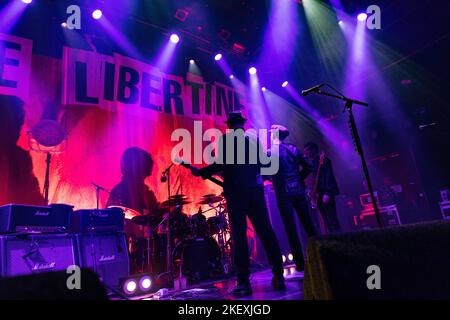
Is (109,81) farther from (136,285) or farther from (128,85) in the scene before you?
(136,285)

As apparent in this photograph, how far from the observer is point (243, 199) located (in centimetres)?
323

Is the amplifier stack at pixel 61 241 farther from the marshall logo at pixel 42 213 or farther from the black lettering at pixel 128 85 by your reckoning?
the black lettering at pixel 128 85

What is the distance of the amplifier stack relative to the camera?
394cm

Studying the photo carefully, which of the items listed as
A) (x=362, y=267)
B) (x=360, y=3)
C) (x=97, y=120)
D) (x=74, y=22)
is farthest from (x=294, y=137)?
(x=362, y=267)

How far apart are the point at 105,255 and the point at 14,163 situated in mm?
2488

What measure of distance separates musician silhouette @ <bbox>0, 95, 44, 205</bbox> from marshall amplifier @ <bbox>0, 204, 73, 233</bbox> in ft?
4.72

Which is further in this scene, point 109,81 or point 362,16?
point 362,16

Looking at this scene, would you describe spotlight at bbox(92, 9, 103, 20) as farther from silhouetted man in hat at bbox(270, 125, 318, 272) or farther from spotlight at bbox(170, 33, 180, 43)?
silhouetted man in hat at bbox(270, 125, 318, 272)

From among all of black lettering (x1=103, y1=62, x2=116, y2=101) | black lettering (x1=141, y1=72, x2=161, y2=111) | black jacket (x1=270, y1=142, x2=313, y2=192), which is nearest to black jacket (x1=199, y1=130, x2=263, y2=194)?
black jacket (x1=270, y1=142, x2=313, y2=192)

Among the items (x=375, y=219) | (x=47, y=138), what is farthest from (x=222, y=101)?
(x=375, y=219)

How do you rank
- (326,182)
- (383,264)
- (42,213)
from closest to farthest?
(383,264)
(42,213)
(326,182)

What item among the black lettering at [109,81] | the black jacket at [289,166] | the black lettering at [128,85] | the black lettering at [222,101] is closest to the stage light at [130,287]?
the black jacket at [289,166]

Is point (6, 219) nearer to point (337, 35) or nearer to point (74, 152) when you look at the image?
point (74, 152)

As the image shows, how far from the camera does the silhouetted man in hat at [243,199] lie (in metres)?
3.16
